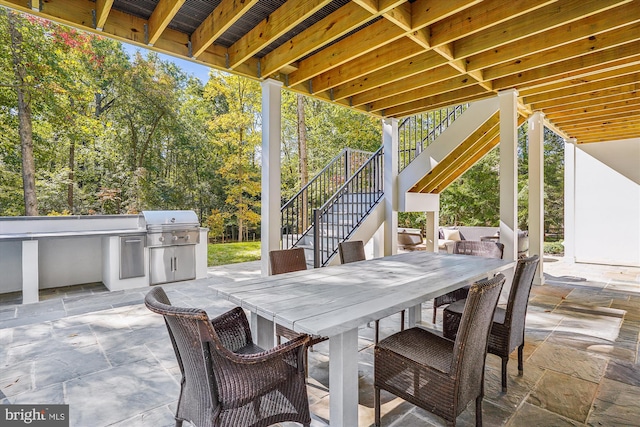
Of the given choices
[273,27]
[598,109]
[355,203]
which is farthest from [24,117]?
[598,109]

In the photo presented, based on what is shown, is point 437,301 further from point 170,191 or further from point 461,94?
point 170,191

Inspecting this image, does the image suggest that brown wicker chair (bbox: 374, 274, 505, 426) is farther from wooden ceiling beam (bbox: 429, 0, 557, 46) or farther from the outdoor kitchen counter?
the outdoor kitchen counter

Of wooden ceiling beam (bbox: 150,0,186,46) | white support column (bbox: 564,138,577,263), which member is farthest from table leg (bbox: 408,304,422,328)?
white support column (bbox: 564,138,577,263)

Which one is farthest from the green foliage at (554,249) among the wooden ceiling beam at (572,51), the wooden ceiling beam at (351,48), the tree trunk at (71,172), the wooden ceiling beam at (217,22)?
the tree trunk at (71,172)

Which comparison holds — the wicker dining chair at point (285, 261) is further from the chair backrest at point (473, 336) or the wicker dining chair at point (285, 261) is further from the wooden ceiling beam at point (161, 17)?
the wooden ceiling beam at point (161, 17)

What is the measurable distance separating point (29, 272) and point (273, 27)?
170 inches

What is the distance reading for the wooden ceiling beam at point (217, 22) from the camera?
105 inches

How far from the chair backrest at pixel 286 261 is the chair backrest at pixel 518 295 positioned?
1.68 meters

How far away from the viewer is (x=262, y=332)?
2.03 metres

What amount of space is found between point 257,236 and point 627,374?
12.4 m

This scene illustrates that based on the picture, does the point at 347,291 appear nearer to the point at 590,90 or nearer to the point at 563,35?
the point at 563,35

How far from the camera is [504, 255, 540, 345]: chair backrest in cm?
→ 214

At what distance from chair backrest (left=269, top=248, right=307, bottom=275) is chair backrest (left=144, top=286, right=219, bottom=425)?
1348 millimetres

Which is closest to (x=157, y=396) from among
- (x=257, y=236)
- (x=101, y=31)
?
(x=101, y=31)
